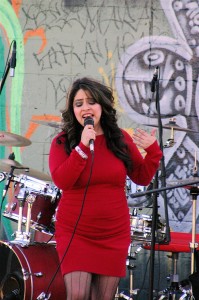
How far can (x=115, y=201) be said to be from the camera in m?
4.56

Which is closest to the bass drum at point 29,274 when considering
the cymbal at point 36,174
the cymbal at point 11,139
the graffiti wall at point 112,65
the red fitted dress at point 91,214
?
the cymbal at point 36,174

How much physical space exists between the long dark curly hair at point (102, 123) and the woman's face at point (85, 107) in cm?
3

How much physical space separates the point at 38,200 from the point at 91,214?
7.01 feet

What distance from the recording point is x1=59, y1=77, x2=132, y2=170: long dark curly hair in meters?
4.67

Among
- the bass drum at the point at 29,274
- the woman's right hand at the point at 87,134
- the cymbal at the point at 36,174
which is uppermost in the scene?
the woman's right hand at the point at 87,134

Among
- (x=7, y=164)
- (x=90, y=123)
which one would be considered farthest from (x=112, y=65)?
(x=90, y=123)

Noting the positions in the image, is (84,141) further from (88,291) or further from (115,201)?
→ (88,291)

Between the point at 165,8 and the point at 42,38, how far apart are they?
4.38 feet

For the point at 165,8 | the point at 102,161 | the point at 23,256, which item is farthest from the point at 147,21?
the point at 102,161

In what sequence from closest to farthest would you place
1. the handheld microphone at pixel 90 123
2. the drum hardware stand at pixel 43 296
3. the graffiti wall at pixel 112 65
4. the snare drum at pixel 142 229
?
the handheld microphone at pixel 90 123 < the drum hardware stand at pixel 43 296 < the snare drum at pixel 142 229 < the graffiti wall at pixel 112 65

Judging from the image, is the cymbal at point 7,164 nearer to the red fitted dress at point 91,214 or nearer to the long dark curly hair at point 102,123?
the long dark curly hair at point 102,123

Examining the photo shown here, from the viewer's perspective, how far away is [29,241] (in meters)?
6.49

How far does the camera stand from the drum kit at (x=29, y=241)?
6160 millimetres

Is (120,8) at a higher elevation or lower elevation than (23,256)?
higher
